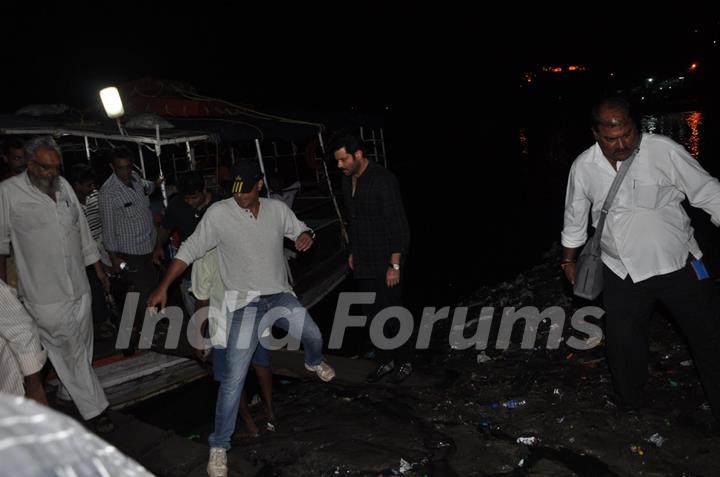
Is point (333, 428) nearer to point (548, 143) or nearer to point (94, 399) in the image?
point (94, 399)

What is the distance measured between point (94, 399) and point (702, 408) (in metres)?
4.59

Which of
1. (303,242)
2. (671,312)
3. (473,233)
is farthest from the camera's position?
(473,233)

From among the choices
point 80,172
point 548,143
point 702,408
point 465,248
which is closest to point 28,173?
point 80,172

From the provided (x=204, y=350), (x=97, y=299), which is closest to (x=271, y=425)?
(x=204, y=350)

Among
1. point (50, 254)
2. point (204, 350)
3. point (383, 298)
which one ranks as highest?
point (50, 254)

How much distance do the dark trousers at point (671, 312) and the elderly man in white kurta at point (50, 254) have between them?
12.6 ft

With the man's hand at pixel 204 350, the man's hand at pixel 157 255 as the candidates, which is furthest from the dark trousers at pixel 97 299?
the man's hand at pixel 204 350

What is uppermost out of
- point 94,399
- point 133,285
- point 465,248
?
point 133,285

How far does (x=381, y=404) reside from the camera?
487cm

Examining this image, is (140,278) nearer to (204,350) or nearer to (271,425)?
(204,350)

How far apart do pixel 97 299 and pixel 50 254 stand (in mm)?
2606

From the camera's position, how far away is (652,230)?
11.1 ft

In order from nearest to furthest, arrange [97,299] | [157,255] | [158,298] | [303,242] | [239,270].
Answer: [158,298] < [239,270] < [303,242] < [157,255] < [97,299]

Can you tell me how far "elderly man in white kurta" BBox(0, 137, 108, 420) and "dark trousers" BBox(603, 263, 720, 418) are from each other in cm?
384
